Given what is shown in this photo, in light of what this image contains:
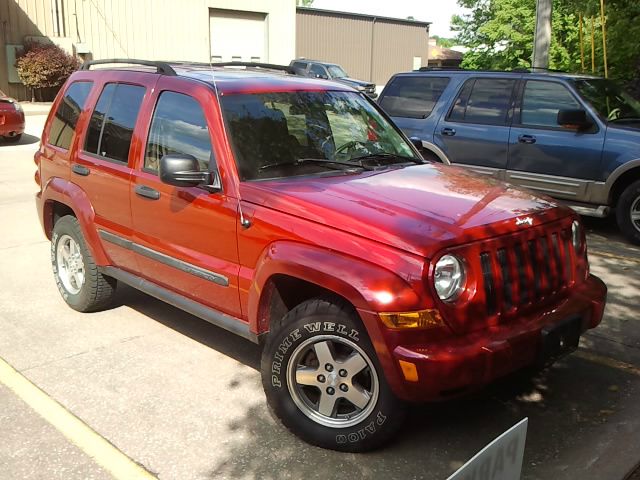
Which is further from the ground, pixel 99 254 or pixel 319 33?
pixel 319 33

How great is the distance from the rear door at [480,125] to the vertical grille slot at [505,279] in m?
5.05

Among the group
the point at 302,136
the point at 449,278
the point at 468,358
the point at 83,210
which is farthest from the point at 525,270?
the point at 83,210

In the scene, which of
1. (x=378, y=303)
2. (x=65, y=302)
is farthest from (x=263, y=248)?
(x=65, y=302)

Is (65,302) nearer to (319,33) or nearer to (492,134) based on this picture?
(492,134)

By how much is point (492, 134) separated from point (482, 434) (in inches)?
204

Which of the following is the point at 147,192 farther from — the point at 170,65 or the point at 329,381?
the point at 329,381

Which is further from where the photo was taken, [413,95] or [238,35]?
[238,35]

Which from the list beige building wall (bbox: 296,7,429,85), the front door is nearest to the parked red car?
the front door

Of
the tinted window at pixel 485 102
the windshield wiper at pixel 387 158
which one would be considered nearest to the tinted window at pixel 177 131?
the windshield wiper at pixel 387 158

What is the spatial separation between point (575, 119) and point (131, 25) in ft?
72.7

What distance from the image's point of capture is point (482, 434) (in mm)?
3492

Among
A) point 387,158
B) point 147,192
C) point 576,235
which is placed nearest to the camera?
point 576,235

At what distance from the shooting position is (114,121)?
4613 millimetres

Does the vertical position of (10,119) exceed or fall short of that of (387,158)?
it falls short
